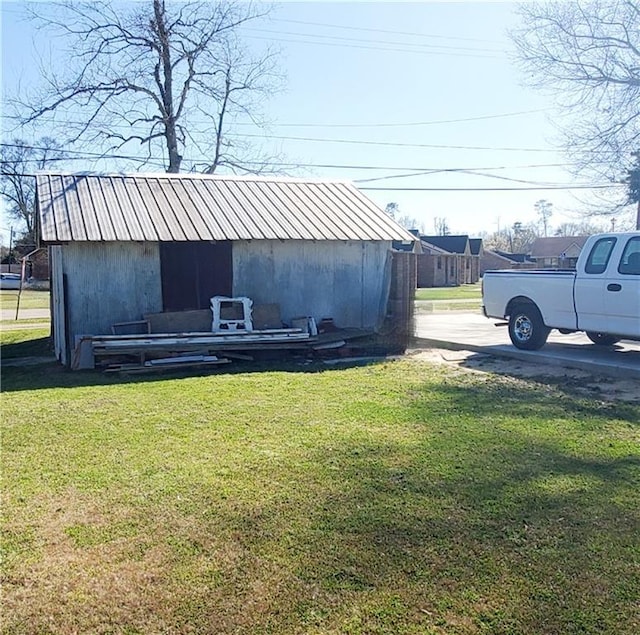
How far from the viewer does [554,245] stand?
7181cm

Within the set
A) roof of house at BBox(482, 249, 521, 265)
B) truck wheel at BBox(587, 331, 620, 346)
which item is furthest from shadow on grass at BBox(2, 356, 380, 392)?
roof of house at BBox(482, 249, 521, 265)

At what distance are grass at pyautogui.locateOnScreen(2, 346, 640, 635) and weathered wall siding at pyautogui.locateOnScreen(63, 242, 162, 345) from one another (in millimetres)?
3887

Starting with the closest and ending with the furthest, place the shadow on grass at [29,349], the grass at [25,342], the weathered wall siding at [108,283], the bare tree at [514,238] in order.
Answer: the weathered wall siding at [108,283] → the shadow on grass at [29,349] → the grass at [25,342] → the bare tree at [514,238]

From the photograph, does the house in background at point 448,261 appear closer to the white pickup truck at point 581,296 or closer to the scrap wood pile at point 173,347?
the white pickup truck at point 581,296

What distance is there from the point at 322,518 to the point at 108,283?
26.4 feet

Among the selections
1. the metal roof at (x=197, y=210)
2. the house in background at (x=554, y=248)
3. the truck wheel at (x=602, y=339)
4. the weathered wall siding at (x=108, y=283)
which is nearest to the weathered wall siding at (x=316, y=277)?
the metal roof at (x=197, y=210)

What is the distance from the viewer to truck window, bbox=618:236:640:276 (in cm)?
922

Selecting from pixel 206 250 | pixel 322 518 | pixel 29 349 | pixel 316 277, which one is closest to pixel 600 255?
pixel 316 277

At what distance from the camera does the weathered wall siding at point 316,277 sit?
11883 millimetres

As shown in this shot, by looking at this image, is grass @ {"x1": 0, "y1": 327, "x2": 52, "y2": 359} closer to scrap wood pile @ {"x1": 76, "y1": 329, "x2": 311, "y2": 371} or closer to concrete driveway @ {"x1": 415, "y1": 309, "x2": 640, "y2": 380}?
scrap wood pile @ {"x1": 76, "y1": 329, "x2": 311, "y2": 371}

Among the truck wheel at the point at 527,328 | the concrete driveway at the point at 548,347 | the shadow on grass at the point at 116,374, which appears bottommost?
the shadow on grass at the point at 116,374

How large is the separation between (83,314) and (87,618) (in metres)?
8.51

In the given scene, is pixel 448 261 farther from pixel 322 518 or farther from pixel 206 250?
pixel 322 518

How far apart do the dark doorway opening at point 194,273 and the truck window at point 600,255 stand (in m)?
6.26
